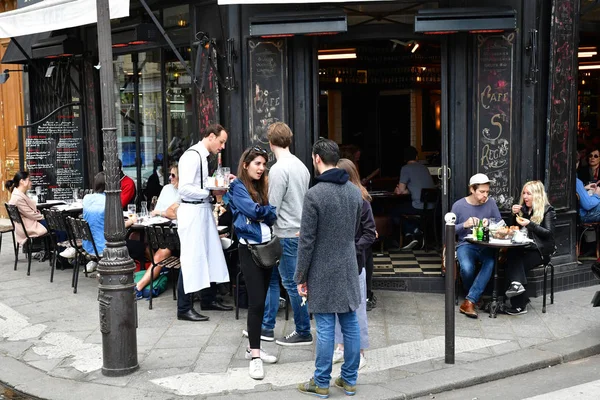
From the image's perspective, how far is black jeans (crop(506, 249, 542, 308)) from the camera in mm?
8391

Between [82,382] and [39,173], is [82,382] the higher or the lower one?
the lower one

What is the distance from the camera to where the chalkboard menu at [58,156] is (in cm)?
1319

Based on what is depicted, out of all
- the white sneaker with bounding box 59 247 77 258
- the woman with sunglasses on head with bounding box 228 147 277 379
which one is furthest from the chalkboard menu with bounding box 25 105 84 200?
the woman with sunglasses on head with bounding box 228 147 277 379

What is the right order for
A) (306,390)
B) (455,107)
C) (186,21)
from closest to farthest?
(306,390) < (455,107) < (186,21)

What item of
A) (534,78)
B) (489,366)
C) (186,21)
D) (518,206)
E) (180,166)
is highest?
(186,21)

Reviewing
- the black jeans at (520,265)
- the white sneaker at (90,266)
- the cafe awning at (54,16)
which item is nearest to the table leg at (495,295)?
the black jeans at (520,265)

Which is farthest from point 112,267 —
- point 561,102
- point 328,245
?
point 561,102

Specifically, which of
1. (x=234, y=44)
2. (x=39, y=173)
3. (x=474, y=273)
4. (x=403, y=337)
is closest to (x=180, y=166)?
(x=234, y=44)

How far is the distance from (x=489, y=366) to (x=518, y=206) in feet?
7.88

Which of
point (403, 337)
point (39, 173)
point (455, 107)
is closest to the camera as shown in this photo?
point (403, 337)

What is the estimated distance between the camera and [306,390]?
6.17m

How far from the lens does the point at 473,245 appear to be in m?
8.59

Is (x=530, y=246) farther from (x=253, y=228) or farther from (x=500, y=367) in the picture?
(x=253, y=228)

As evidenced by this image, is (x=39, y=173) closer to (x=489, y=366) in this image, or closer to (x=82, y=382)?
(x=82, y=382)
